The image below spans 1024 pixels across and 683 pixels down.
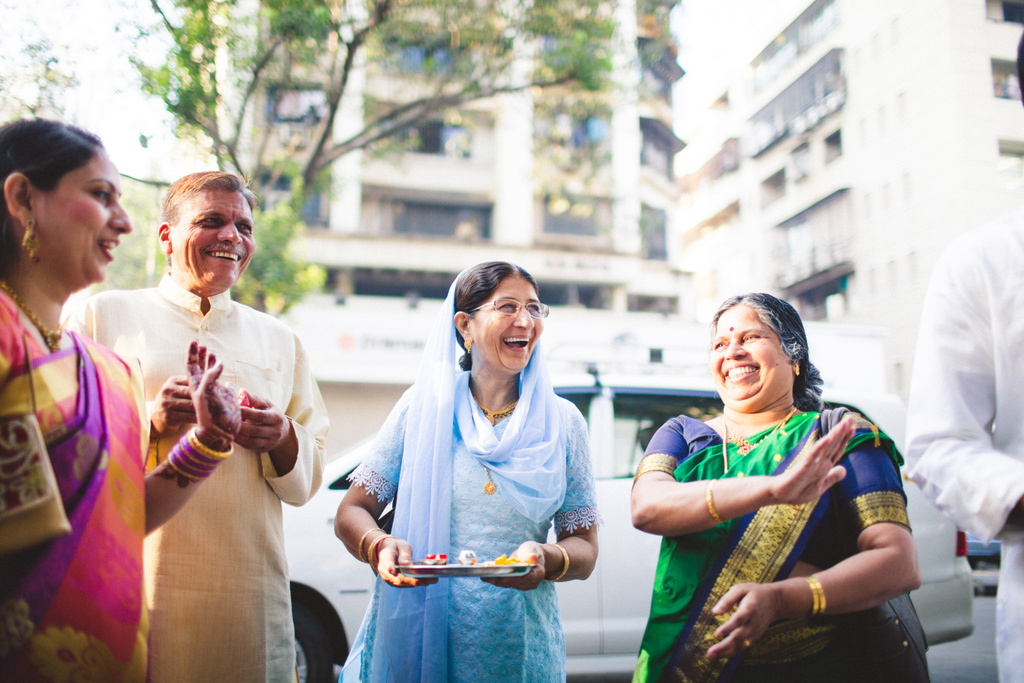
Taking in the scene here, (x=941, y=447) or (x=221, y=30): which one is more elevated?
(x=221, y=30)

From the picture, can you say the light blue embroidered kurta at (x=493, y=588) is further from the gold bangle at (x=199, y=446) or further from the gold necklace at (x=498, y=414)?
the gold bangle at (x=199, y=446)

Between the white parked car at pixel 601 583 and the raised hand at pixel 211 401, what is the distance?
2.03 metres

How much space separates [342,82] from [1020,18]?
22.1 ft

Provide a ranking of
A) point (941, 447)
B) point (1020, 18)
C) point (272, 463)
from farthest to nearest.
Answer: point (1020, 18) < point (272, 463) < point (941, 447)

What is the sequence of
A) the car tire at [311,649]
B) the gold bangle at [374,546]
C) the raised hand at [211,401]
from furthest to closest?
the car tire at [311,649]
the gold bangle at [374,546]
the raised hand at [211,401]

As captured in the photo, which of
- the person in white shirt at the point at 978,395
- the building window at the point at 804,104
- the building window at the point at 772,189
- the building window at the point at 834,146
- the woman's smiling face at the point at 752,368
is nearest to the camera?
the person in white shirt at the point at 978,395

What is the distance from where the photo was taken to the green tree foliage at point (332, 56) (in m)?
6.79

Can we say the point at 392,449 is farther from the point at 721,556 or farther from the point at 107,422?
the point at 721,556

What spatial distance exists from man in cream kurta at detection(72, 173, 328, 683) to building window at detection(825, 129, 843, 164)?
21.7 metres

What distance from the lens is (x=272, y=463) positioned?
190 cm

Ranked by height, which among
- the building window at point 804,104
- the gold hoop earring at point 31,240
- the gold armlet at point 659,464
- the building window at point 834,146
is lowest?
the gold armlet at point 659,464

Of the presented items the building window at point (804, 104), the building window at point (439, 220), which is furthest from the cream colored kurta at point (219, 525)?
the building window at point (804, 104)

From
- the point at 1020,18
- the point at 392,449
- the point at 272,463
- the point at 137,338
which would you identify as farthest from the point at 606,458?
the point at 1020,18

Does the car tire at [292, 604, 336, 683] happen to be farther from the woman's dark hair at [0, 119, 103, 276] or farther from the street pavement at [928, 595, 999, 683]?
the street pavement at [928, 595, 999, 683]
